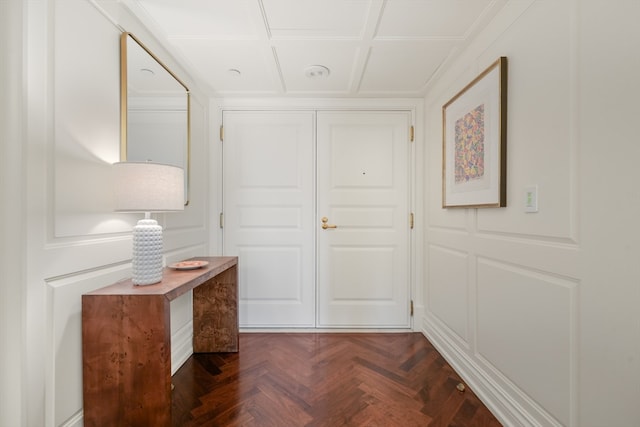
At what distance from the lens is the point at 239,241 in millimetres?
2514

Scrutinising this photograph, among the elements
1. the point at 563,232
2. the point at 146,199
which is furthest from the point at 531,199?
the point at 146,199

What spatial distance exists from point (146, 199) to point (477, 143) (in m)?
1.88

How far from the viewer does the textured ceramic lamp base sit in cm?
123

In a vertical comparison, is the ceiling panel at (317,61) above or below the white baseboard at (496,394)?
above

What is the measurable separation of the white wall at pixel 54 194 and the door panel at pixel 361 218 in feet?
5.26

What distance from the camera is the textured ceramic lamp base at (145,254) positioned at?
48.6 inches

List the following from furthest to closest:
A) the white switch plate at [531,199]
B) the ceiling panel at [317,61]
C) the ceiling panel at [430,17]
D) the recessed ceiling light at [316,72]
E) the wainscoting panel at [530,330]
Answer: the recessed ceiling light at [316,72] < the ceiling panel at [317,61] < the ceiling panel at [430,17] < the white switch plate at [531,199] < the wainscoting panel at [530,330]

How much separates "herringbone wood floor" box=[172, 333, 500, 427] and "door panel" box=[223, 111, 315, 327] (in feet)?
1.16

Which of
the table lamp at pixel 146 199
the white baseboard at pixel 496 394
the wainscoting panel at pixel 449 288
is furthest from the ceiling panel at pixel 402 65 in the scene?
the white baseboard at pixel 496 394

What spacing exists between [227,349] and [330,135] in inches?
81.6

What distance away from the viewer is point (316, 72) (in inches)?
80.5

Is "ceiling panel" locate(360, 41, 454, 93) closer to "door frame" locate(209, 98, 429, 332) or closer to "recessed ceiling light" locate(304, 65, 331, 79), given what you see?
"door frame" locate(209, 98, 429, 332)

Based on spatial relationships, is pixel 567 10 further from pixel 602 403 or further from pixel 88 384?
pixel 88 384

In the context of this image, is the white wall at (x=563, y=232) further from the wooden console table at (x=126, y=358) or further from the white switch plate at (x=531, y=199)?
the wooden console table at (x=126, y=358)
